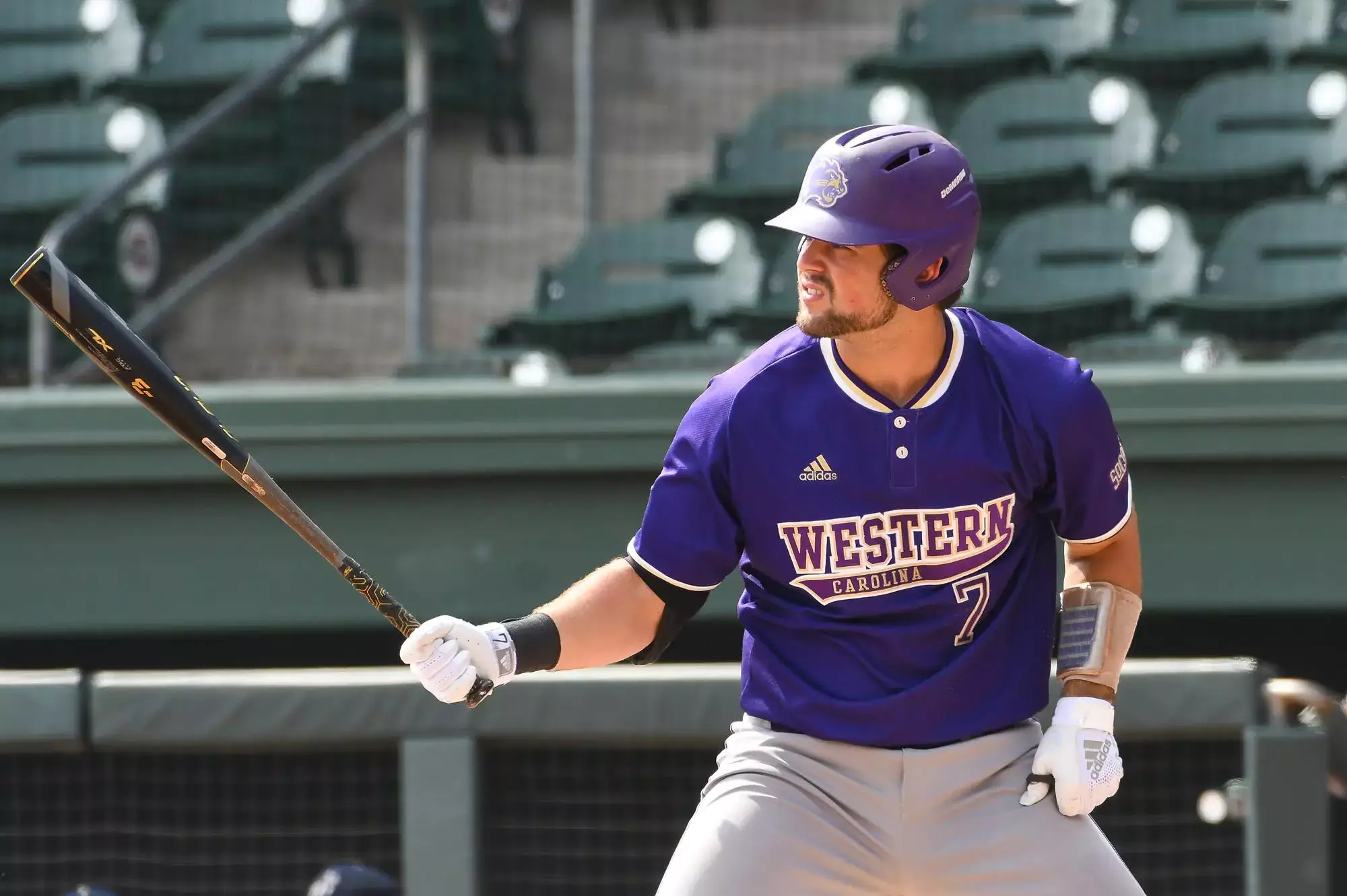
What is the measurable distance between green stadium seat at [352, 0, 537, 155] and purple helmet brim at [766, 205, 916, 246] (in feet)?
13.6

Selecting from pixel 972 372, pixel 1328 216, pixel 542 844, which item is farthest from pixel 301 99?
pixel 972 372

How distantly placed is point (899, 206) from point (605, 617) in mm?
727

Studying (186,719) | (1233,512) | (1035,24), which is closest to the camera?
(186,719)

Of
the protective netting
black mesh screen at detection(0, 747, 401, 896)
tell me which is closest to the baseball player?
the protective netting

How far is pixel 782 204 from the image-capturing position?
6516 mm

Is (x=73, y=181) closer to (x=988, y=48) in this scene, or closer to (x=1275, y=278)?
(x=988, y=48)

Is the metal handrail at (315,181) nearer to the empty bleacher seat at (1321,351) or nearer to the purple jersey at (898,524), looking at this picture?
the empty bleacher seat at (1321,351)

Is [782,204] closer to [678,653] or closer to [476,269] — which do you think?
[476,269]

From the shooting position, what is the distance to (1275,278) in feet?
18.5

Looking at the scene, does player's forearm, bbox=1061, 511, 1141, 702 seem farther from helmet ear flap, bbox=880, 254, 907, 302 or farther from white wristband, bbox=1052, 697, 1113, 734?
helmet ear flap, bbox=880, 254, 907, 302

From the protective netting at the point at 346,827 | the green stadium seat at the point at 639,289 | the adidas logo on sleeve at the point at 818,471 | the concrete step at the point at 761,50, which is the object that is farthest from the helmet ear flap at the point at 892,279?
the concrete step at the point at 761,50

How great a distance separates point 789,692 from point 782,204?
4.09 m

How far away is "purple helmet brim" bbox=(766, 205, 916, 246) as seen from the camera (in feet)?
8.36

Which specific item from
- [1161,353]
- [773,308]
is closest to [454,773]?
[1161,353]
